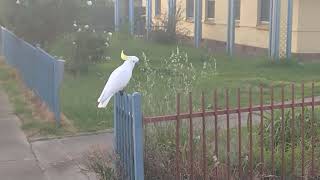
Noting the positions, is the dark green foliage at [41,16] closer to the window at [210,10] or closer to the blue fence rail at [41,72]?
the blue fence rail at [41,72]

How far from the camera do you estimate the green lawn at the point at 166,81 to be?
340 inches

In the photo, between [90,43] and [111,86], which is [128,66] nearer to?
[111,86]

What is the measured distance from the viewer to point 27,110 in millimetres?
11016

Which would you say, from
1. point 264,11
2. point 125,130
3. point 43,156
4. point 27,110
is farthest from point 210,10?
point 125,130

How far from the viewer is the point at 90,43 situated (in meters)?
14.5

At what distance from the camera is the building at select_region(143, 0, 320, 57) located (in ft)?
58.3

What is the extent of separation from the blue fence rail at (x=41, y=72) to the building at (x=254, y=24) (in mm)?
7428

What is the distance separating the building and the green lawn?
3.78ft

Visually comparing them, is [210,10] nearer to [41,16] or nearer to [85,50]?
[85,50]

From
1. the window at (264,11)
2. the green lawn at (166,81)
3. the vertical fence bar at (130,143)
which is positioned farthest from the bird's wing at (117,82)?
the window at (264,11)

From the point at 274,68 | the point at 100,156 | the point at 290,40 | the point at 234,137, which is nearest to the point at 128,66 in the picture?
the point at 100,156

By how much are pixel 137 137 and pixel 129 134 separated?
25cm

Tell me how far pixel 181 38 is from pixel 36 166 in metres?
16.8

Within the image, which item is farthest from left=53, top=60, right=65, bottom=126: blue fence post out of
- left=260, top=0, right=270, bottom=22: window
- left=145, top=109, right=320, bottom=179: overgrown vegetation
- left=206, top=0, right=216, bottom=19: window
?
left=206, top=0, right=216, bottom=19: window
